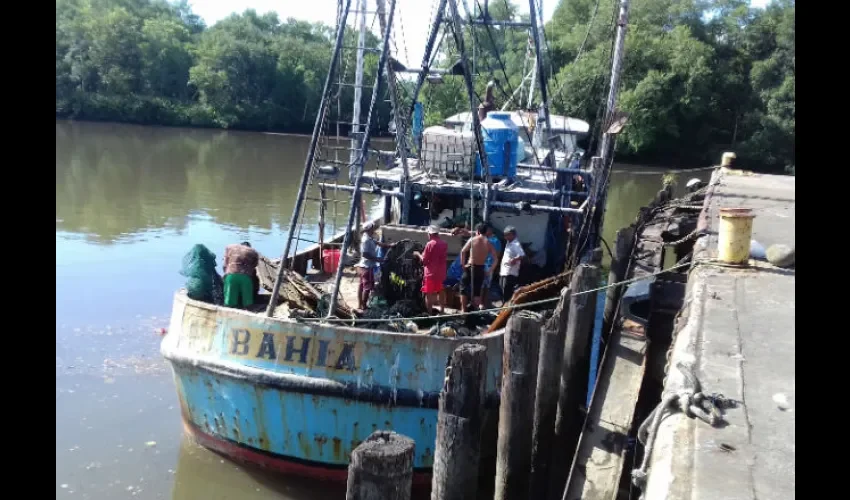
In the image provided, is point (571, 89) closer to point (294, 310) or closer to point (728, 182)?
point (728, 182)

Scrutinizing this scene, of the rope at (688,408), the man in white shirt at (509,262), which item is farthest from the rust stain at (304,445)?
the rope at (688,408)

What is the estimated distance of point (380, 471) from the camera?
340 centimetres

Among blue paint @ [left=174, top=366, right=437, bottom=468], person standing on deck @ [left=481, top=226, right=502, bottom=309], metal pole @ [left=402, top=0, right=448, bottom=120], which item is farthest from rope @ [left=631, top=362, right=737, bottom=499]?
metal pole @ [left=402, top=0, right=448, bottom=120]

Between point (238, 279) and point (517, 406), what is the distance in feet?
12.8

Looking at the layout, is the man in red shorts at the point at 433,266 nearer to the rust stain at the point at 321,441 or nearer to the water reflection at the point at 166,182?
the rust stain at the point at 321,441

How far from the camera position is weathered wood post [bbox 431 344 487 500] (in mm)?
4984

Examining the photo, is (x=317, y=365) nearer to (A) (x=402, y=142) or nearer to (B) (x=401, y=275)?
(B) (x=401, y=275)

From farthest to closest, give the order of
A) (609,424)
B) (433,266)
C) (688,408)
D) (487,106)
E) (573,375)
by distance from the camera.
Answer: (487,106)
(433,266)
(573,375)
(609,424)
(688,408)

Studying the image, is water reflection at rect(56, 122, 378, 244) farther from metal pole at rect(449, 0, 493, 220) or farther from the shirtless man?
metal pole at rect(449, 0, 493, 220)

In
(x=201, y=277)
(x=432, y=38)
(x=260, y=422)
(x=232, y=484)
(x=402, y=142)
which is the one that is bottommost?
(x=232, y=484)

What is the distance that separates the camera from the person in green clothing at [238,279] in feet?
26.8

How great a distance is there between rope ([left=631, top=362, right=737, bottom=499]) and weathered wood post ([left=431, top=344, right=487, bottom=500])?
1189 mm

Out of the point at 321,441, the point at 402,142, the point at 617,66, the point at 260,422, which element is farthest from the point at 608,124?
the point at 260,422
